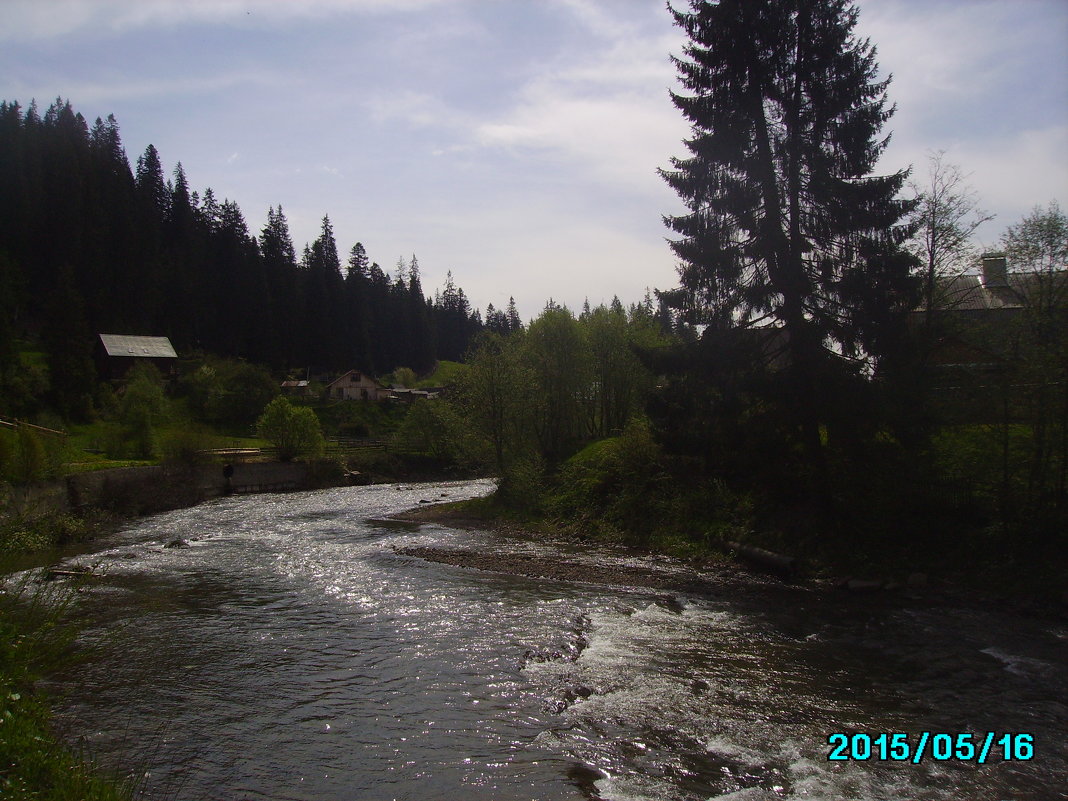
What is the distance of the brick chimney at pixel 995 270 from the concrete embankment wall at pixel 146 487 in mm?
31178

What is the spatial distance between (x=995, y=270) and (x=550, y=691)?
16.6 m

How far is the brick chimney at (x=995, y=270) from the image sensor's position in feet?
55.2

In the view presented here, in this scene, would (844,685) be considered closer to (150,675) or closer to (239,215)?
(150,675)

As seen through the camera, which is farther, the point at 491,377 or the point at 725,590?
the point at 491,377

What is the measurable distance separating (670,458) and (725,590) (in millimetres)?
8346

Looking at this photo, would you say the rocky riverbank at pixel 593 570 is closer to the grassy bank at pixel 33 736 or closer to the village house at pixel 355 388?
the grassy bank at pixel 33 736

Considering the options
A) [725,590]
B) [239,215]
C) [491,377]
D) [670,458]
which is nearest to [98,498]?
[491,377]

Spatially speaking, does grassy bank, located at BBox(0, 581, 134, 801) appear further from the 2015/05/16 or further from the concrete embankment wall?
the concrete embankment wall

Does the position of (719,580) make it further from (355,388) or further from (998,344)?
(355,388)

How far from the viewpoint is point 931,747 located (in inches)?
328

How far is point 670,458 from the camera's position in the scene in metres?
24.5

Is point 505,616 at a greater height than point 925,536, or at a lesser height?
lesser

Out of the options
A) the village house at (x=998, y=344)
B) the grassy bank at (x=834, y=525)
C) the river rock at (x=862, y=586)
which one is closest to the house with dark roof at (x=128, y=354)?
the grassy bank at (x=834, y=525)

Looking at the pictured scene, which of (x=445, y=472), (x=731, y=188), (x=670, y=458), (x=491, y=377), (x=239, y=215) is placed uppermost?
(x=239, y=215)
